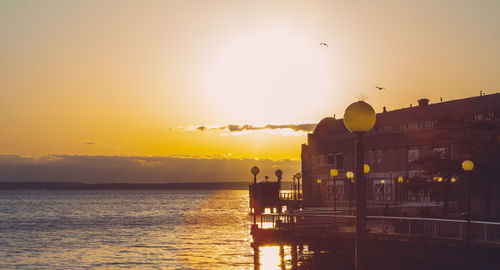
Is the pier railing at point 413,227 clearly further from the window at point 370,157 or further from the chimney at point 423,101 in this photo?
the chimney at point 423,101

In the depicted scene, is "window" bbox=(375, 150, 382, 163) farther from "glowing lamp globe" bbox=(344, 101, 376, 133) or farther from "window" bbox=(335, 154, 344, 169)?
"glowing lamp globe" bbox=(344, 101, 376, 133)

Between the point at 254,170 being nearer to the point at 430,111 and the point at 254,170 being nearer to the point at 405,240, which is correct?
the point at 405,240

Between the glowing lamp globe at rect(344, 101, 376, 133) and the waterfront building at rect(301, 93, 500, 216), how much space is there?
3978 cm

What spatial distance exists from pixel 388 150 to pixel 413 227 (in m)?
35.6

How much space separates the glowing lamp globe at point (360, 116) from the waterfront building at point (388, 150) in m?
A: 39.8

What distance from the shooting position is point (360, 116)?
424 inches

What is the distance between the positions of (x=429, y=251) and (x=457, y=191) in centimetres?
1985

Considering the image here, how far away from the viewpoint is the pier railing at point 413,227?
95.0ft

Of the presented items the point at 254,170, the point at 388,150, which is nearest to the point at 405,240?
the point at 254,170

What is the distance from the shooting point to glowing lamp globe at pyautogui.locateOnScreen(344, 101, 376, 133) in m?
10.8

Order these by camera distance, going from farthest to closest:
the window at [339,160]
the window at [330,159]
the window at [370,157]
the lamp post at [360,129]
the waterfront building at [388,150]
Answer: the window at [330,159] → the window at [339,160] → the window at [370,157] → the waterfront building at [388,150] → the lamp post at [360,129]

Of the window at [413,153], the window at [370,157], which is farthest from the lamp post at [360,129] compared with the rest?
the window at [370,157]

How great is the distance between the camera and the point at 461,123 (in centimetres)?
4441

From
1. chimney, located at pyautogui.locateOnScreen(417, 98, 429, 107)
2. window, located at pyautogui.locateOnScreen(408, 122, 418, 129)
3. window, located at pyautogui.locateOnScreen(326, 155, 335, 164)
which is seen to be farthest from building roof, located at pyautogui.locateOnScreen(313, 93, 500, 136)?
window, located at pyautogui.locateOnScreen(326, 155, 335, 164)
